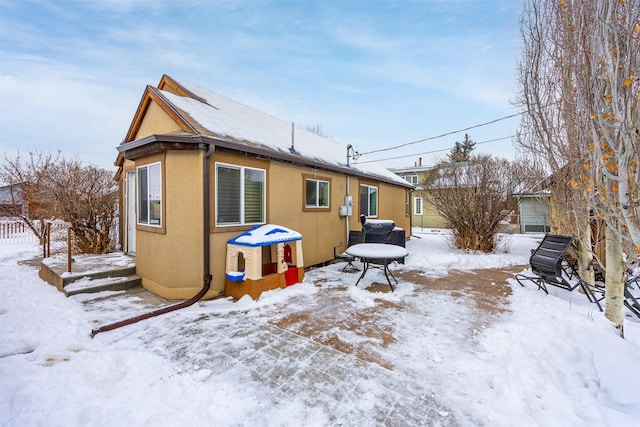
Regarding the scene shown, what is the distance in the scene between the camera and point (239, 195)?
5.16 meters

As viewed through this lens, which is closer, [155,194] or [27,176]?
[155,194]

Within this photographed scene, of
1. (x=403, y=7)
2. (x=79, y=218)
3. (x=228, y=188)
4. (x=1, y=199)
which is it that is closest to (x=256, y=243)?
(x=228, y=188)

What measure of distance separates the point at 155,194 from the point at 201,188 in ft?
4.22

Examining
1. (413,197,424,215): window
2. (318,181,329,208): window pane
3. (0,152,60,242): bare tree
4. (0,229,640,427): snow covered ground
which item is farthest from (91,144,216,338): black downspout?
(413,197,424,215): window

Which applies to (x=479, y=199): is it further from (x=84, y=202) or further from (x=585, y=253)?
(x=84, y=202)

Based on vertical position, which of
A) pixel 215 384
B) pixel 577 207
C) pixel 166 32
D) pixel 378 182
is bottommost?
pixel 215 384

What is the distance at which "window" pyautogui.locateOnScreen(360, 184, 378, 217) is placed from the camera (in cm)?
952

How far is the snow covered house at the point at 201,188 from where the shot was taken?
450 centimetres

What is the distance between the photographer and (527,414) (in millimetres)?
1961

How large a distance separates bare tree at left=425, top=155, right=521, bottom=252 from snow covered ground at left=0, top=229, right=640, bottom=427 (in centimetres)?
483

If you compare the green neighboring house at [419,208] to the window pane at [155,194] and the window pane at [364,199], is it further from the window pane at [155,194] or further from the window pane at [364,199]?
the window pane at [155,194]

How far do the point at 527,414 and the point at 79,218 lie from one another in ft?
31.8

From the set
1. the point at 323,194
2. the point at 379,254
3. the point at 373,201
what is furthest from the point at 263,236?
the point at 373,201

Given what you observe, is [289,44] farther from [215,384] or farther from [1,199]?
[1,199]
